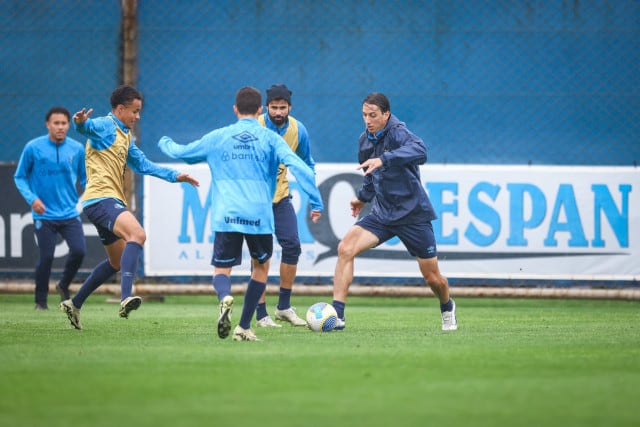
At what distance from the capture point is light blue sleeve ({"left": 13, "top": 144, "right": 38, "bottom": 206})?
12.4m

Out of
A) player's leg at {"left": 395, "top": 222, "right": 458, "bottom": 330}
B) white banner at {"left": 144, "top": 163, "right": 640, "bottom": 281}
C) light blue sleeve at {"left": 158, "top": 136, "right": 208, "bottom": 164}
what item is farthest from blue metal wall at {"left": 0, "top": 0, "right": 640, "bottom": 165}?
light blue sleeve at {"left": 158, "top": 136, "right": 208, "bottom": 164}

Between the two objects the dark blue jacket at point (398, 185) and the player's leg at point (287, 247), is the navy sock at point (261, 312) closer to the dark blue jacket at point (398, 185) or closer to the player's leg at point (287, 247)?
the player's leg at point (287, 247)

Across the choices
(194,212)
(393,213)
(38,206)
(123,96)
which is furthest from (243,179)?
(194,212)

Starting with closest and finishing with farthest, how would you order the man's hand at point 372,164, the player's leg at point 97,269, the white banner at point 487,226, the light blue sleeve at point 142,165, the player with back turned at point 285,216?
the man's hand at point 372,164
the player's leg at point 97,269
the light blue sleeve at point 142,165
the player with back turned at point 285,216
the white banner at point 487,226

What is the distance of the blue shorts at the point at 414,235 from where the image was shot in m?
9.35

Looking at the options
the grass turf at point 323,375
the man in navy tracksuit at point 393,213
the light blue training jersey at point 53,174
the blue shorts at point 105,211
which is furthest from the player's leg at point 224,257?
the light blue training jersey at point 53,174

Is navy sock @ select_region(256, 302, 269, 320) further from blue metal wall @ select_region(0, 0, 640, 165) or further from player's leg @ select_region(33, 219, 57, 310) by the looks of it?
blue metal wall @ select_region(0, 0, 640, 165)

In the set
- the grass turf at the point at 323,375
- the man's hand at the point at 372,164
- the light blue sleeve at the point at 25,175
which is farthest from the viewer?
the light blue sleeve at the point at 25,175

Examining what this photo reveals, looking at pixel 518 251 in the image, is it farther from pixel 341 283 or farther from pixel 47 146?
pixel 47 146

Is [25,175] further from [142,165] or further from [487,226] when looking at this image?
[487,226]

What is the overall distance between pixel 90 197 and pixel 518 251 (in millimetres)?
6117

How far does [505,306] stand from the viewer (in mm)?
14414

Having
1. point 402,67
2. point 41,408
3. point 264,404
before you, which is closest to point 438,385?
point 264,404

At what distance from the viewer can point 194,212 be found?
45.5 ft
